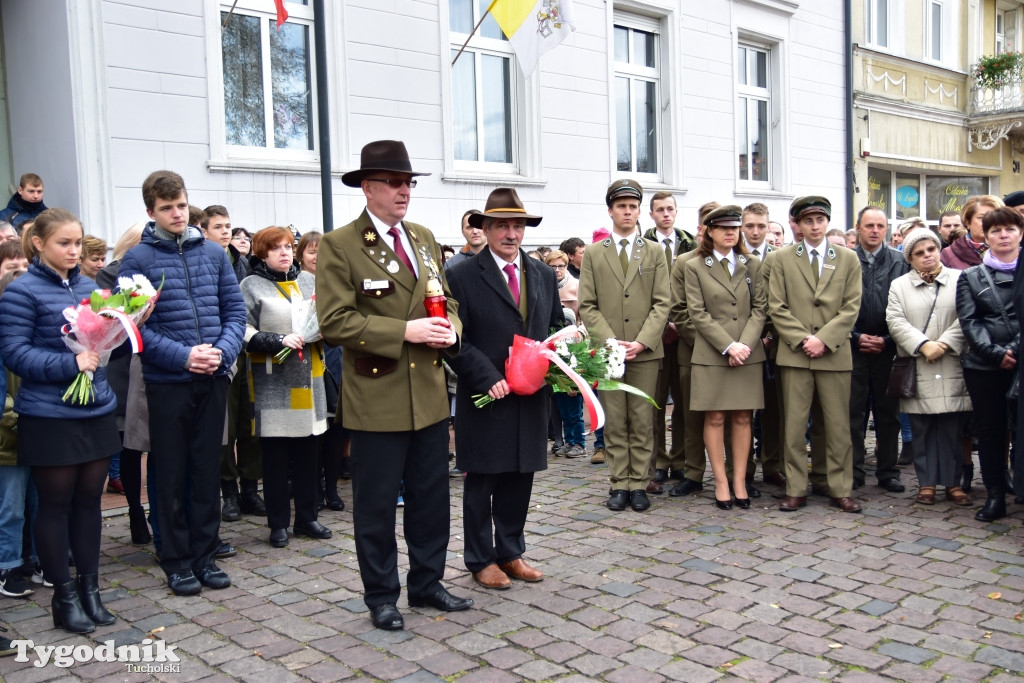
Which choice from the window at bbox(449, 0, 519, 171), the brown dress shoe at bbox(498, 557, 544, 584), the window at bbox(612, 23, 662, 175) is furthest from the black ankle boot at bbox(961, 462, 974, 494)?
the window at bbox(612, 23, 662, 175)

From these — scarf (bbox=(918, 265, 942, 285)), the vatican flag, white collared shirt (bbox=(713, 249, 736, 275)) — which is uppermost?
the vatican flag

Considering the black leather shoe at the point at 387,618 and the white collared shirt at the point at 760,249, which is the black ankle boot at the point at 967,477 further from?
the black leather shoe at the point at 387,618

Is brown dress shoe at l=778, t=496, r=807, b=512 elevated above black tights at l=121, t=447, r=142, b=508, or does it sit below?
below

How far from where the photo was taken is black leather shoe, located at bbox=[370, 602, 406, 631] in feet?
14.2

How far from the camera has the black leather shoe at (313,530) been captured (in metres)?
5.89

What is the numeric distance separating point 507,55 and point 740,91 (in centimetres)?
489

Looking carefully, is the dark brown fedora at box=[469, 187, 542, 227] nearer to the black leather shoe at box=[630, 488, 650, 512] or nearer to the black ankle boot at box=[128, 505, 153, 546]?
the black leather shoe at box=[630, 488, 650, 512]

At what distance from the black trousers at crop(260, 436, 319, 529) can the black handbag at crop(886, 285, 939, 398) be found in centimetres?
401

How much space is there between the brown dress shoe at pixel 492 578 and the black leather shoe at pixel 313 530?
1.35 m

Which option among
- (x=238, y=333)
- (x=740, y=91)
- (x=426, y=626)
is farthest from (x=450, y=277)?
(x=740, y=91)

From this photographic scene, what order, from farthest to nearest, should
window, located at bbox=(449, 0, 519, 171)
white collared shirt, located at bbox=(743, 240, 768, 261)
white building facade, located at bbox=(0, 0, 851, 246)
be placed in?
window, located at bbox=(449, 0, 519, 171)
white building facade, located at bbox=(0, 0, 851, 246)
white collared shirt, located at bbox=(743, 240, 768, 261)

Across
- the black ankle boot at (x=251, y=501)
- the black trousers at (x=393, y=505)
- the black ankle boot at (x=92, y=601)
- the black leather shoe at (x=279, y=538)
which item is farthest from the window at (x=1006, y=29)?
the black ankle boot at (x=92, y=601)

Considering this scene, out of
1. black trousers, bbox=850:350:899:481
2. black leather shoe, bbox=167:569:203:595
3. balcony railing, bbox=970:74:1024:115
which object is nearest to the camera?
black leather shoe, bbox=167:569:203:595

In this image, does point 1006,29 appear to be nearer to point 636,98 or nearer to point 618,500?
point 636,98
